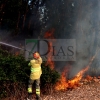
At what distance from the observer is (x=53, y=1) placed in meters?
11.1

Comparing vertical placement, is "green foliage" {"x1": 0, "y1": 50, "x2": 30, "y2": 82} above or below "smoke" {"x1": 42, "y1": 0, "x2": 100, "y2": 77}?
below

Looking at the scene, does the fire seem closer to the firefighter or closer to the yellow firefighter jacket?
the firefighter

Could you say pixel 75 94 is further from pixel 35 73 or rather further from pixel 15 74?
pixel 15 74

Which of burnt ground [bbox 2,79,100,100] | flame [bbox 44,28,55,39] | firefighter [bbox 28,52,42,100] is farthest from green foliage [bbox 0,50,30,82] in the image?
flame [bbox 44,28,55,39]

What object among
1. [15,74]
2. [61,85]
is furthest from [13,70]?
[61,85]

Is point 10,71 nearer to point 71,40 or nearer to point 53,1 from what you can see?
point 71,40

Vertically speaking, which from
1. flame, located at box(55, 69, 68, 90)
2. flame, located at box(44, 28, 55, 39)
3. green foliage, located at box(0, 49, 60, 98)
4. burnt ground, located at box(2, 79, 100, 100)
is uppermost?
flame, located at box(44, 28, 55, 39)

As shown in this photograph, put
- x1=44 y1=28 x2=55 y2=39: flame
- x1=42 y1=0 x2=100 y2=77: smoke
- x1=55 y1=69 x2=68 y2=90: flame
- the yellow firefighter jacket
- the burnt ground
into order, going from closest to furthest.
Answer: the yellow firefighter jacket
the burnt ground
x1=55 y1=69 x2=68 y2=90: flame
x1=42 y1=0 x2=100 y2=77: smoke
x1=44 y1=28 x2=55 y2=39: flame

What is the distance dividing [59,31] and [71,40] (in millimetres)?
812

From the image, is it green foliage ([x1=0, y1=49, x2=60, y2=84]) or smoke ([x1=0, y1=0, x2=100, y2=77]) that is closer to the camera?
green foliage ([x1=0, y1=49, x2=60, y2=84])

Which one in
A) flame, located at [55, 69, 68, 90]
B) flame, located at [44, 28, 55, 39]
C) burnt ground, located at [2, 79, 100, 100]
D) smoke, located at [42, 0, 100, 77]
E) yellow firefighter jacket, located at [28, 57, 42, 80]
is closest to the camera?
yellow firefighter jacket, located at [28, 57, 42, 80]

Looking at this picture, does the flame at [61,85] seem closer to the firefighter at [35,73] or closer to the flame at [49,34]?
the firefighter at [35,73]

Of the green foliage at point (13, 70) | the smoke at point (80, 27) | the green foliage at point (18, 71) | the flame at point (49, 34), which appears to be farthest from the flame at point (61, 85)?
the flame at point (49, 34)

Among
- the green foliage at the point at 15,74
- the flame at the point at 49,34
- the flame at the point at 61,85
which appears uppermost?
the flame at the point at 49,34
